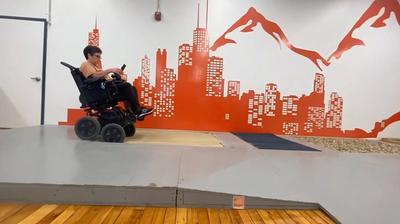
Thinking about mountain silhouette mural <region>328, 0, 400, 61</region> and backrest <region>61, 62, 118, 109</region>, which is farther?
mountain silhouette mural <region>328, 0, 400, 61</region>

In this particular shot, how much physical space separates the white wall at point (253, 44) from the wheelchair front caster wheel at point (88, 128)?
1638mm

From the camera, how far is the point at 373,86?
4.70m

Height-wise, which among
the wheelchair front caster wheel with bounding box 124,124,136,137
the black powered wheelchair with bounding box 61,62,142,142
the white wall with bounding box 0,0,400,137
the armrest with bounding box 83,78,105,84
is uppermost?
the white wall with bounding box 0,0,400,137

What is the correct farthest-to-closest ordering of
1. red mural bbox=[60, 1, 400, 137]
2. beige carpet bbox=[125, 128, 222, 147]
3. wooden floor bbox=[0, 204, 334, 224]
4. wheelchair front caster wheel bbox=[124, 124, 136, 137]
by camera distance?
red mural bbox=[60, 1, 400, 137], wheelchair front caster wheel bbox=[124, 124, 136, 137], beige carpet bbox=[125, 128, 222, 147], wooden floor bbox=[0, 204, 334, 224]

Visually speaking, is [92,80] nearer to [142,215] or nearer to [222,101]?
[142,215]

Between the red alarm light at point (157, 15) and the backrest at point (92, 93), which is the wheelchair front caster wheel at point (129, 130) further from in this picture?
the red alarm light at point (157, 15)

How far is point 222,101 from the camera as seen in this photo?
462 cm

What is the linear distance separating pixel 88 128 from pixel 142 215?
184 cm

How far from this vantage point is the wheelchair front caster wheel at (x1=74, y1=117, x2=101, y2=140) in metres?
3.02

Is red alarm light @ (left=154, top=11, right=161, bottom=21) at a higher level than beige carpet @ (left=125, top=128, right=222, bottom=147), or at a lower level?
higher

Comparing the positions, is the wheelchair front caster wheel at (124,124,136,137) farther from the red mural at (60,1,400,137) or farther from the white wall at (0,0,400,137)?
the white wall at (0,0,400,137)

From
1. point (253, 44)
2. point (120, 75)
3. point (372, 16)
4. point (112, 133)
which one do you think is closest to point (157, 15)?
point (253, 44)

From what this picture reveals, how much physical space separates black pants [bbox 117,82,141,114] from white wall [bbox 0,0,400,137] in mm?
1409

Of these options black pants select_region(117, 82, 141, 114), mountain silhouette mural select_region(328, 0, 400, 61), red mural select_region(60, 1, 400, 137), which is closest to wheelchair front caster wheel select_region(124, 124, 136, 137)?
black pants select_region(117, 82, 141, 114)
